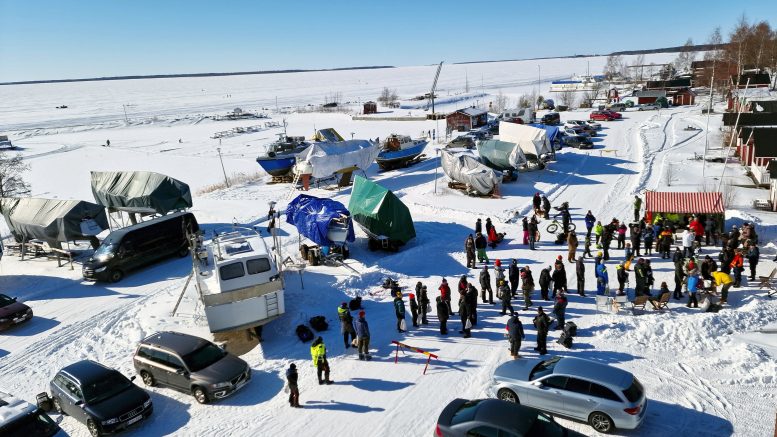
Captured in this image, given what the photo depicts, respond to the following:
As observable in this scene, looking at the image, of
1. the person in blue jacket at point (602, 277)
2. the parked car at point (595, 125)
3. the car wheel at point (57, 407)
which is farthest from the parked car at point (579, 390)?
the parked car at point (595, 125)

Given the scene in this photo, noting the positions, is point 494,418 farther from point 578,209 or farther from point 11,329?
point 578,209

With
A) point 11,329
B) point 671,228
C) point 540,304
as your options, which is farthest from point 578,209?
point 11,329

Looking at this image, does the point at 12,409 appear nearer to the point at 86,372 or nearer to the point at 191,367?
the point at 86,372

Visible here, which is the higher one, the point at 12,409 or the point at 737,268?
the point at 737,268

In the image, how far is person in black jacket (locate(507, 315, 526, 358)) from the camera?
41.8 feet

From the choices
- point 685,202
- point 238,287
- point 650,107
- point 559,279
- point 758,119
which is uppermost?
point 650,107

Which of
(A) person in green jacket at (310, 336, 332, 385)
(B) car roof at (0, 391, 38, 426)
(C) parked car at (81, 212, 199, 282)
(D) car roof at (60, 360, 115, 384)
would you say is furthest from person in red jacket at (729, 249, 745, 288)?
(C) parked car at (81, 212, 199, 282)

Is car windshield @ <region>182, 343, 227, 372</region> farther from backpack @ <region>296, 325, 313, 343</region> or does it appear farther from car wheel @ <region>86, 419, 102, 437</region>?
backpack @ <region>296, 325, 313, 343</region>

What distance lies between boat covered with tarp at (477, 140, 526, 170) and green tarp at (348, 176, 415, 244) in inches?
441

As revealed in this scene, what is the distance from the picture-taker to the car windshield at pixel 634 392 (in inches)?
388

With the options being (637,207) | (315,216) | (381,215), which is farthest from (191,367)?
(637,207)

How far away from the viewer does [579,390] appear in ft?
33.6

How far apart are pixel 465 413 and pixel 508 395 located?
190 centimetres

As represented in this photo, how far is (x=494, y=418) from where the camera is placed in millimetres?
9172
